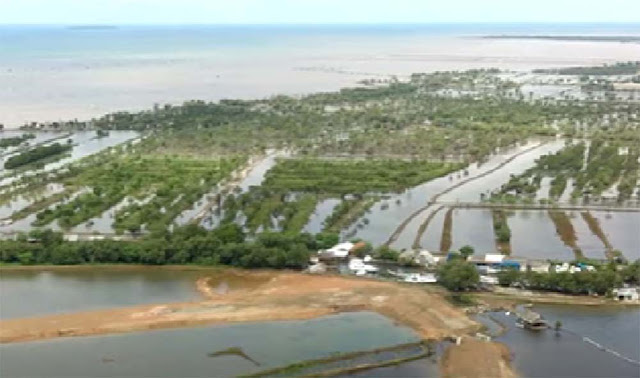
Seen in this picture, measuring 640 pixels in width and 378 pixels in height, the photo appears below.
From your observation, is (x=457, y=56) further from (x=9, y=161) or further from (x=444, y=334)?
(x=444, y=334)

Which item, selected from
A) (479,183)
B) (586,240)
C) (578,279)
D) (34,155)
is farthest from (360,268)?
(34,155)

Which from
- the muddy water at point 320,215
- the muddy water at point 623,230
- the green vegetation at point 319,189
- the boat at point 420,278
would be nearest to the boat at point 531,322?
the boat at point 420,278

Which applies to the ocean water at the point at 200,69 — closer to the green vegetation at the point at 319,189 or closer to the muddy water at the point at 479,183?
the green vegetation at the point at 319,189

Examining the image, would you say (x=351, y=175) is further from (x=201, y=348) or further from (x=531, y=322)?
(x=201, y=348)

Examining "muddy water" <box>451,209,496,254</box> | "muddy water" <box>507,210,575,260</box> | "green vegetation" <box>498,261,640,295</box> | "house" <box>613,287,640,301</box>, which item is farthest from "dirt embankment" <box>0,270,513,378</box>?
"muddy water" <box>507,210,575,260</box>

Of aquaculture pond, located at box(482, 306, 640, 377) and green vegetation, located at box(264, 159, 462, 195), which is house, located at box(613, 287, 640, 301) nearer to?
aquaculture pond, located at box(482, 306, 640, 377)

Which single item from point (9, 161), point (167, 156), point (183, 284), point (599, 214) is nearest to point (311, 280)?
point (183, 284)

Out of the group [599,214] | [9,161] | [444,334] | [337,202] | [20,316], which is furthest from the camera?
[9,161]
